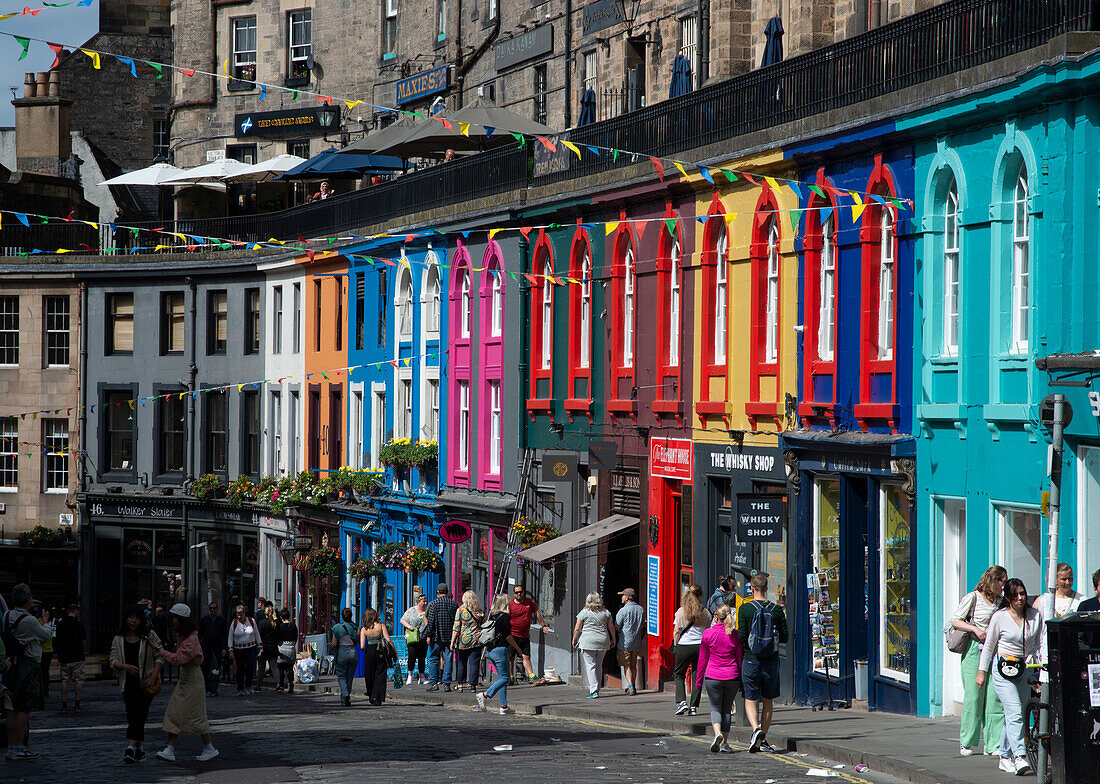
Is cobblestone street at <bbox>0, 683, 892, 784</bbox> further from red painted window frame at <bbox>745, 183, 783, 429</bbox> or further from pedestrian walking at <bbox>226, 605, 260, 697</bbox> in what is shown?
pedestrian walking at <bbox>226, 605, 260, 697</bbox>

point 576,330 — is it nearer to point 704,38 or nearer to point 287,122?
point 704,38

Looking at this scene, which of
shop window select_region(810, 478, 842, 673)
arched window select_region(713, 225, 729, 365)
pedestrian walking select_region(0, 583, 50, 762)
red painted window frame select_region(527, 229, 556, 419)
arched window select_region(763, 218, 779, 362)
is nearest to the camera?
pedestrian walking select_region(0, 583, 50, 762)

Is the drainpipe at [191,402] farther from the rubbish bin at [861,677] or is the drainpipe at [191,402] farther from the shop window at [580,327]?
the rubbish bin at [861,677]

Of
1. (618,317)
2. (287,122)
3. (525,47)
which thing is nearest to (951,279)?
(618,317)

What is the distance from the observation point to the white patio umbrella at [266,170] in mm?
43406

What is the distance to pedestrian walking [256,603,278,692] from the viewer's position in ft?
100

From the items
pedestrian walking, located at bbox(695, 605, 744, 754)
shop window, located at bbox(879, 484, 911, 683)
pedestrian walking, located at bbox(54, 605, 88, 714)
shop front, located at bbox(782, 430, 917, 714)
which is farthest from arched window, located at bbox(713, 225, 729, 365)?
pedestrian walking, located at bbox(54, 605, 88, 714)

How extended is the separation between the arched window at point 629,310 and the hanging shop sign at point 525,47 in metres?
13.5

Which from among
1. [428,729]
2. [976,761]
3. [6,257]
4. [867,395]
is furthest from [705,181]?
[6,257]

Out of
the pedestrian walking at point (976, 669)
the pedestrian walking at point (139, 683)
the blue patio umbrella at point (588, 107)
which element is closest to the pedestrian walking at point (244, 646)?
the blue patio umbrella at point (588, 107)

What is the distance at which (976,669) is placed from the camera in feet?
51.5

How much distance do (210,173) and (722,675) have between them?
1186 inches

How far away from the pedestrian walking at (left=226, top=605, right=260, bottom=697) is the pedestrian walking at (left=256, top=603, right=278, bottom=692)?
15 cm

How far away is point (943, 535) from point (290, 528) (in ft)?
76.9
